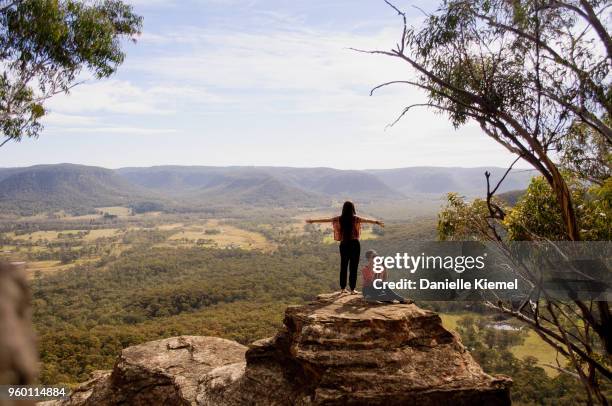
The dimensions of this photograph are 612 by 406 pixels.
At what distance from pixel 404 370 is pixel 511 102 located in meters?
6.58

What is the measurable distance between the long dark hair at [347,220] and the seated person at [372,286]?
1.77 ft

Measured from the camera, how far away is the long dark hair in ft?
27.5

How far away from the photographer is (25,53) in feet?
47.6

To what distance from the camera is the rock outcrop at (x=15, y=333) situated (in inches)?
46.4

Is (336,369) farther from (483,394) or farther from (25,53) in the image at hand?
(25,53)

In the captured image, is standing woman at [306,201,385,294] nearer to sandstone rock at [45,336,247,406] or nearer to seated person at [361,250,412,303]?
seated person at [361,250,412,303]

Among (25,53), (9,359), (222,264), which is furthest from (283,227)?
(9,359)

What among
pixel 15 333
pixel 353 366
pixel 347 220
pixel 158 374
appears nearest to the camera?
pixel 15 333

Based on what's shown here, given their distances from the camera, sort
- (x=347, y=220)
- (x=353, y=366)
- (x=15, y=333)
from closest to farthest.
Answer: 1. (x=15, y=333)
2. (x=353, y=366)
3. (x=347, y=220)

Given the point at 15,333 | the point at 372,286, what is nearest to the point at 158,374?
the point at 372,286

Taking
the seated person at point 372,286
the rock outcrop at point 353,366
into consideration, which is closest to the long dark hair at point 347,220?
the seated person at point 372,286

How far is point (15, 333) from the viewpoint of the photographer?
4.04 ft

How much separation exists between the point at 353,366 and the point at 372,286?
181 cm

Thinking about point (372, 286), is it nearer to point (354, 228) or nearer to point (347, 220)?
point (354, 228)
